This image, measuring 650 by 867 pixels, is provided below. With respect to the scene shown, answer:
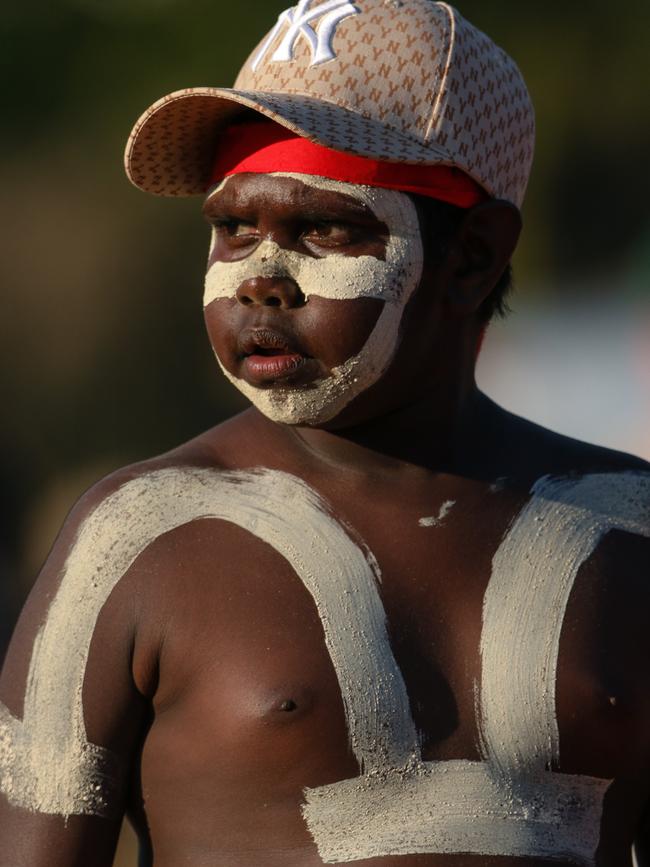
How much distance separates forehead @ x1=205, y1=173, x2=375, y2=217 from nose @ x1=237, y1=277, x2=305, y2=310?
120 millimetres

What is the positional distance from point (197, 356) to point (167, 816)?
9.08 metres

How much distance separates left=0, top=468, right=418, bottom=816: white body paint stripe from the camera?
7.91 feet

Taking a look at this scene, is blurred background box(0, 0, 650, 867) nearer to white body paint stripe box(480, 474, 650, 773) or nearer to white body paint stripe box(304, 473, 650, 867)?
white body paint stripe box(480, 474, 650, 773)

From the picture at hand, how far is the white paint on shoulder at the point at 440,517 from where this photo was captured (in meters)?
2.61

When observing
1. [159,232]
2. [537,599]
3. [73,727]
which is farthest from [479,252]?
[159,232]

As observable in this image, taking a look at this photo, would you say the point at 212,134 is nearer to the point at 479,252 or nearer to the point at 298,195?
the point at 298,195

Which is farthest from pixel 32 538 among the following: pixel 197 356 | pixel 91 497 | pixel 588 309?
pixel 91 497

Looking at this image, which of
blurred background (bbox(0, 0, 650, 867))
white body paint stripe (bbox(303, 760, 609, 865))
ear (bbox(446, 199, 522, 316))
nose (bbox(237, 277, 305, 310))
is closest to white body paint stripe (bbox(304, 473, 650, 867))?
white body paint stripe (bbox(303, 760, 609, 865))

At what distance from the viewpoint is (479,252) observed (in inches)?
107

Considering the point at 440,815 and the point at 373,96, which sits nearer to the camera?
the point at 440,815

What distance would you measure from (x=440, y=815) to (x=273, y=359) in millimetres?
757

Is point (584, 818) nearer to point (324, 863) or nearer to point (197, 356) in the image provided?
point (324, 863)

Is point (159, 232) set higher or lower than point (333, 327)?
lower

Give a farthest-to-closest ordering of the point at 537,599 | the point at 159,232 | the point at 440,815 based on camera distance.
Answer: the point at 159,232 → the point at 537,599 → the point at 440,815
